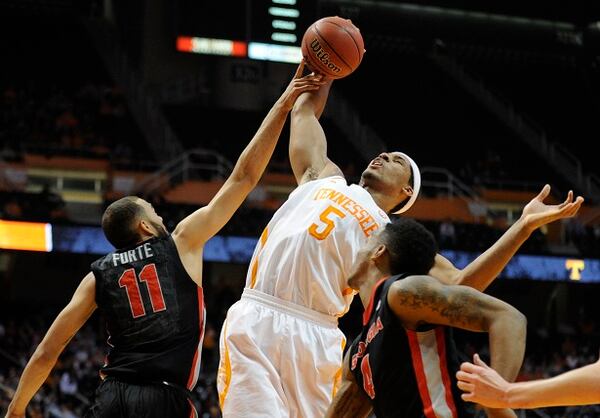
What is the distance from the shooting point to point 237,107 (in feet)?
76.3

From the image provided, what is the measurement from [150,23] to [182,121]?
2.94m

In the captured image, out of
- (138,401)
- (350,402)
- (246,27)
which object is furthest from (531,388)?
(246,27)

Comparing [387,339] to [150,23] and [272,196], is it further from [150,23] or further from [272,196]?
[150,23]

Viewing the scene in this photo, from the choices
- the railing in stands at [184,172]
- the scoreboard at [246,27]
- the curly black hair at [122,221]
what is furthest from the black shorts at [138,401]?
the railing in stands at [184,172]

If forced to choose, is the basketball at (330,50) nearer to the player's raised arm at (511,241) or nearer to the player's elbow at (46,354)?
the player's raised arm at (511,241)

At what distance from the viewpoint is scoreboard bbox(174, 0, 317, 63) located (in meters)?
14.7

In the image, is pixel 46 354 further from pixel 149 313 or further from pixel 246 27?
pixel 246 27

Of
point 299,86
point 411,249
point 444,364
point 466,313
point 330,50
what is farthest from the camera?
point 330,50

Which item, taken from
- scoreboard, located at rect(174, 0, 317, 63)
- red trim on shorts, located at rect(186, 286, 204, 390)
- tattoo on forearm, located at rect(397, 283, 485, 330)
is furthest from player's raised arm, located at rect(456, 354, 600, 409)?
scoreboard, located at rect(174, 0, 317, 63)

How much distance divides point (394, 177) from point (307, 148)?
497 mm

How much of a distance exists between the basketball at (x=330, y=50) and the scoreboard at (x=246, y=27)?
920 cm

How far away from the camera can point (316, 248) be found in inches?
A: 184

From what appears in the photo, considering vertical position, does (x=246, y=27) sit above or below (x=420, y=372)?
below

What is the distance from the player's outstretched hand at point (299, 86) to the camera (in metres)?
5.07
